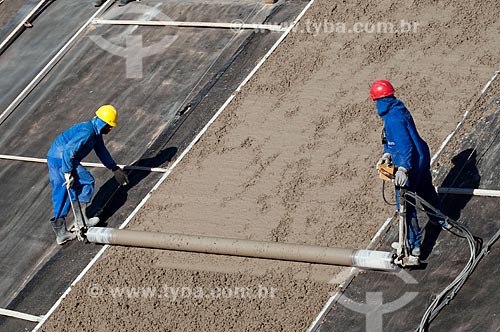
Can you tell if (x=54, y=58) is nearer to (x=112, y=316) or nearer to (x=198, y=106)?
(x=198, y=106)

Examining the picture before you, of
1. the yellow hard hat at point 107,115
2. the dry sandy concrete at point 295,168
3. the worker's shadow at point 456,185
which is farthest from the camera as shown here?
the yellow hard hat at point 107,115

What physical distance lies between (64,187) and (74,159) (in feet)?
1.43

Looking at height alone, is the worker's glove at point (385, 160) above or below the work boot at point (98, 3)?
below

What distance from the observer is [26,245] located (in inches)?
461

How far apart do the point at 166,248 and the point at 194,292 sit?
0.79 m

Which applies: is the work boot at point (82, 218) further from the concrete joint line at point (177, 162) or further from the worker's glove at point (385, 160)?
the worker's glove at point (385, 160)

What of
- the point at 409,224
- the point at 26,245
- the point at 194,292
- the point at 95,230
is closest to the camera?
the point at 409,224

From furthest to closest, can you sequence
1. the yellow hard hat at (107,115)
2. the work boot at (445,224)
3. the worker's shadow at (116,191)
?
the worker's shadow at (116,191)
the yellow hard hat at (107,115)
the work boot at (445,224)

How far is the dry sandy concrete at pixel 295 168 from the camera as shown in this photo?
32.4ft

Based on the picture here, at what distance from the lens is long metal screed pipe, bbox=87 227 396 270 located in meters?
9.41

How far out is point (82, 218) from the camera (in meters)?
11.2

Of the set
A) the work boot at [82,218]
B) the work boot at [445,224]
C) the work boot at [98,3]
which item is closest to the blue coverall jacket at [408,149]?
the work boot at [445,224]

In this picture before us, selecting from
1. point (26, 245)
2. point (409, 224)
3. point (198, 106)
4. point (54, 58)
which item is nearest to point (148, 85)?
point (198, 106)

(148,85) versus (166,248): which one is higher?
(148,85)
